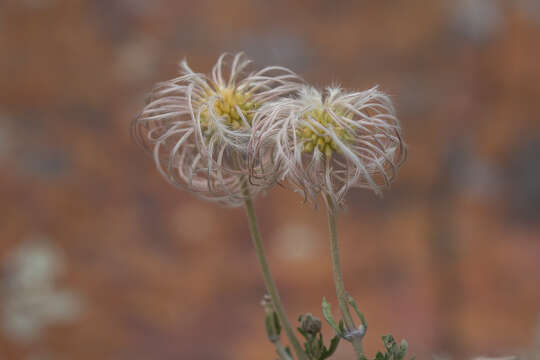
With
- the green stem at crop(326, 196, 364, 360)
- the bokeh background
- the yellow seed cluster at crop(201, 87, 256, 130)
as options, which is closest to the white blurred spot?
the bokeh background

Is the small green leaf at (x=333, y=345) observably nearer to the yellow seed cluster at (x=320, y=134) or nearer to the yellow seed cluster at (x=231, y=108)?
the yellow seed cluster at (x=320, y=134)

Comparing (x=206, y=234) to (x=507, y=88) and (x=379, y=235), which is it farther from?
(x=507, y=88)

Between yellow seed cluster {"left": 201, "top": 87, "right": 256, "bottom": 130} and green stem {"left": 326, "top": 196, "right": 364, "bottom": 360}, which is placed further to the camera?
yellow seed cluster {"left": 201, "top": 87, "right": 256, "bottom": 130}

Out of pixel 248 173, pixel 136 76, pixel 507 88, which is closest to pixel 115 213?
pixel 136 76

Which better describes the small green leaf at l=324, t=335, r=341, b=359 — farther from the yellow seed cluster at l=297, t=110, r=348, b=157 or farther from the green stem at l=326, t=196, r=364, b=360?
the yellow seed cluster at l=297, t=110, r=348, b=157

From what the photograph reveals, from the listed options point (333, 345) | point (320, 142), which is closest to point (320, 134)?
point (320, 142)

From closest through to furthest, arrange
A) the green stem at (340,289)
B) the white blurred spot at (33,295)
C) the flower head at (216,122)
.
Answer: the green stem at (340,289) → the flower head at (216,122) → the white blurred spot at (33,295)

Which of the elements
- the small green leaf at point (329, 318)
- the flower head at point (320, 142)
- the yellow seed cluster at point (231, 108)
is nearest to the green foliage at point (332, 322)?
the small green leaf at point (329, 318)

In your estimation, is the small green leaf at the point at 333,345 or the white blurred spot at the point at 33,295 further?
the white blurred spot at the point at 33,295
